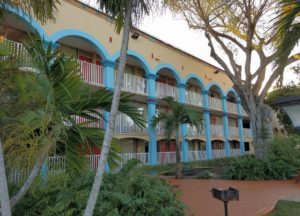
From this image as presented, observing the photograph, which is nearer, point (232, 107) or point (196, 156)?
point (196, 156)

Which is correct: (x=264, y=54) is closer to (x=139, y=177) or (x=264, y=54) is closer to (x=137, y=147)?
(x=137, y=147)

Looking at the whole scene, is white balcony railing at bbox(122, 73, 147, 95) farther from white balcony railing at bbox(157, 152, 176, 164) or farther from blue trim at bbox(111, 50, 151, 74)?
white balcony railing at bbox(157, 152, 176, 164)

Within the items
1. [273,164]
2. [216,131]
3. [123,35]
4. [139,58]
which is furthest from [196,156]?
[123,35]

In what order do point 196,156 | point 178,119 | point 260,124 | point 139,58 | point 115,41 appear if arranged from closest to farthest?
point 178,119 < point 260,124 < point 115,41 < point 139,58 < point 196,156

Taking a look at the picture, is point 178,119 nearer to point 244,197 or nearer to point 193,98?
point 244,197

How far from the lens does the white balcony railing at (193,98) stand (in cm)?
2385

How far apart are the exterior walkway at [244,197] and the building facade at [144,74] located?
14.2 feet

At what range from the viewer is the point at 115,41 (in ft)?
57.2

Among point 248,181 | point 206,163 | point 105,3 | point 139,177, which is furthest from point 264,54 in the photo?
point 105,3

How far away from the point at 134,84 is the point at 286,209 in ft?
40.3

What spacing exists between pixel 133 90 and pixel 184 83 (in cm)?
619

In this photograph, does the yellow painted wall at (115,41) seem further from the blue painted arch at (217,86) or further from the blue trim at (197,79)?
the blue painted arch at (217,86)

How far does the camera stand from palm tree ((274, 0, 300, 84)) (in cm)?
445

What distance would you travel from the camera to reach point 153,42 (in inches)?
812
